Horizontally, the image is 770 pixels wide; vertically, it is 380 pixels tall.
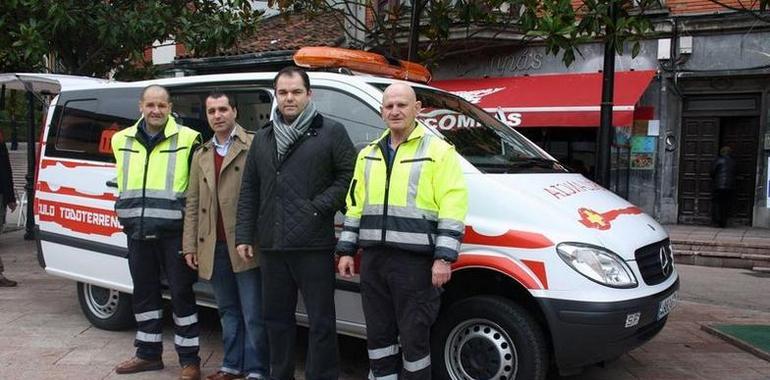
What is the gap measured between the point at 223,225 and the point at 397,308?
128 centimetres

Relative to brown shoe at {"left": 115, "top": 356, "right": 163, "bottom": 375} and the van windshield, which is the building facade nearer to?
the van windshield

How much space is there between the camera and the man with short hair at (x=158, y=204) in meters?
4.20

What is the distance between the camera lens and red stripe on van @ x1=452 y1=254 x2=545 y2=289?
11.8ft

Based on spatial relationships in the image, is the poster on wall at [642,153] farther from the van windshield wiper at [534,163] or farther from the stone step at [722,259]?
the van windshield wiper at [534,163]

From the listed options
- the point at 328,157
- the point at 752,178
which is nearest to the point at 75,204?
the point at 328,157

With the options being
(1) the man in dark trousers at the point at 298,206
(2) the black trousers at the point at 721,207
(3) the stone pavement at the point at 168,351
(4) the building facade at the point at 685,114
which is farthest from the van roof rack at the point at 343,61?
(2) the black trousers at the point at 721,207

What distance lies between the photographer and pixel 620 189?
13.3 meters

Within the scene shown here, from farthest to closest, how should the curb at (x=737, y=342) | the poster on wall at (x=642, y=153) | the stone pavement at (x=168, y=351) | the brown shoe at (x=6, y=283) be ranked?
1. the poster on wall at (x=642, y=153)
2. the brown shoe at (x=6, y=283)
3. the curb at (x=737, y=342)
4. the stone pavement at (x=168, y=351)

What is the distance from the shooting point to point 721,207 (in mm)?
12547

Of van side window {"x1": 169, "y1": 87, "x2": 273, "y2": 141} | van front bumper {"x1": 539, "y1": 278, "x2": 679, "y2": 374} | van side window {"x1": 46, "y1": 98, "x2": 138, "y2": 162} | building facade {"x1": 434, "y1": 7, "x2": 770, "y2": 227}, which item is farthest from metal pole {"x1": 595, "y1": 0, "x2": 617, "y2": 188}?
building facade {"x1": 434, "y1": 7, "x2": 770, "y2": 227}

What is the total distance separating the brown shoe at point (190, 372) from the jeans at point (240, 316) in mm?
201

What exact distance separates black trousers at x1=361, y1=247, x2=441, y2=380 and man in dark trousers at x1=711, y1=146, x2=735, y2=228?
34.6 ft

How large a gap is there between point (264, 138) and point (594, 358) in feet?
7.22

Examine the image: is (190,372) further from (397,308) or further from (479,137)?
(479,137)
